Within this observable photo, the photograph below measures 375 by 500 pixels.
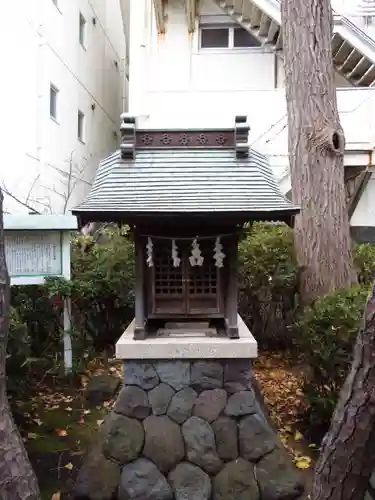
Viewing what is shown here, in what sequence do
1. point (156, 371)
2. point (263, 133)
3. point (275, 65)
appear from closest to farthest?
point (156, 371) → point (263, 133) → point (275, 65)

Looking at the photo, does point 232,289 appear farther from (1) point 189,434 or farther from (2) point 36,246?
(2) point 36,246

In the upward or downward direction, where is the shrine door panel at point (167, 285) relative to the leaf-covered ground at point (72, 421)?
upward

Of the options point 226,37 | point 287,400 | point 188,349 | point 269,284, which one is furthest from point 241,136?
point 226,37

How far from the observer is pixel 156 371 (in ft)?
15.1

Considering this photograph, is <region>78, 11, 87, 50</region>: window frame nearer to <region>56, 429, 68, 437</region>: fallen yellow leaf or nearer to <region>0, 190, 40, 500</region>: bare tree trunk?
<region>56, 429, 68, 437</region>: fallen yellow leaf

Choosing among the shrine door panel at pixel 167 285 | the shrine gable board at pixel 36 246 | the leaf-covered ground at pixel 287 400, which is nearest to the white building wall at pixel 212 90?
the leaf-covered ground at pixel 287 400

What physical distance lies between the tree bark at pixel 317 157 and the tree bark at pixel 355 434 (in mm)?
4459

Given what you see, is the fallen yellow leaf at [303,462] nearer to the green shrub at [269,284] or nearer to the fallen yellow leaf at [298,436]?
the fallen yellow leaf at [298,436]

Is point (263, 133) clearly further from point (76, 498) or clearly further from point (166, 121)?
point (76, 498)

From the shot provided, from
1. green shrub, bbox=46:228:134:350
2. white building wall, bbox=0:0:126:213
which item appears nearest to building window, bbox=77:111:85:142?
white building wall, bbox=0:0:126:213

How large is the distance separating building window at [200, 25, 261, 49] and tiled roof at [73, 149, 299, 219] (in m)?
9.12

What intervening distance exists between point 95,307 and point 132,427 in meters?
3.76

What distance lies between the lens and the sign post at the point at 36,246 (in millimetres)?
6043

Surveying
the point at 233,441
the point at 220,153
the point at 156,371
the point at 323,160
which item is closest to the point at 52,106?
the point at 323,160
